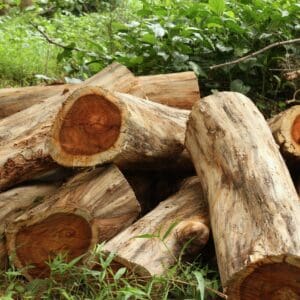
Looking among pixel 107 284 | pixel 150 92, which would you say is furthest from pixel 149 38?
pixel 107 284

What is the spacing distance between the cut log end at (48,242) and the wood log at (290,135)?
132 centimetres

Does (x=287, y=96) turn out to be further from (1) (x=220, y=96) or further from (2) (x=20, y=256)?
(2) (x=20, y=256)

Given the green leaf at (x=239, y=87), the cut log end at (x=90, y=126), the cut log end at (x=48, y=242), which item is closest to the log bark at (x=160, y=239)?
the cut log end at (x=48, y=242)

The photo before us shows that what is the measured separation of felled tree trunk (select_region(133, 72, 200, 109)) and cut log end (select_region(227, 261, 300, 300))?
7.68 ft

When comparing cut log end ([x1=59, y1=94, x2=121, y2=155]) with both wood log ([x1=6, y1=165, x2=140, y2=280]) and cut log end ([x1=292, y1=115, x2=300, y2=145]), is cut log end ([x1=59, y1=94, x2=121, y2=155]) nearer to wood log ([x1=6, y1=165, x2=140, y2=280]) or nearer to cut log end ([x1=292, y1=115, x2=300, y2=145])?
wood log ([x1=6, y1=165, x2=140, y2=280])

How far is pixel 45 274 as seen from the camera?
3680 mm

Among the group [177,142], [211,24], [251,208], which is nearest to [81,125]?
[177,142]

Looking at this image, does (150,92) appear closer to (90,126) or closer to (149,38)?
(149,38)

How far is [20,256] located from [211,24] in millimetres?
3133

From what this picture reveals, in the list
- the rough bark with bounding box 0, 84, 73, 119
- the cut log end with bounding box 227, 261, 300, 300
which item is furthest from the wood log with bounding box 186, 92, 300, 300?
the rough bark with bounding box 0, 84, 73, 119

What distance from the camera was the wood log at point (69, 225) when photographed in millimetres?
3650

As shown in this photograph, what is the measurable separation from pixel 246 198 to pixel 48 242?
1.16 m

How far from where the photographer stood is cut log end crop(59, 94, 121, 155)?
377 cm

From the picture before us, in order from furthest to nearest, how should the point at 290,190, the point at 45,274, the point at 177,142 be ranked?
the point at 177,142 → the point at 45,274 → the point at 290,190
